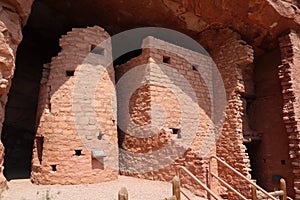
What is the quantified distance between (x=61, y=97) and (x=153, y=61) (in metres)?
2.94

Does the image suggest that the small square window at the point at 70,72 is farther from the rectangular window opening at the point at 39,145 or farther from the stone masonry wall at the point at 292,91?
the stone masonry wall at the point at 292,91

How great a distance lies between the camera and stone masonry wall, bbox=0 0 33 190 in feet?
19.6

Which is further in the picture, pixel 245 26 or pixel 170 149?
pixel 245 26

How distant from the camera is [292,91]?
9.23m

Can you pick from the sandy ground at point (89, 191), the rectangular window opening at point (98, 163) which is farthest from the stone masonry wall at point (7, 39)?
the rectangular window opening at point (98, 163)

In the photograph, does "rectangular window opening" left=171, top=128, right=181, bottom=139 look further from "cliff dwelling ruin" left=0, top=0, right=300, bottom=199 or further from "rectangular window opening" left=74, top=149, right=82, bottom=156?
"rectangular window opening" left=74, top=149, right=82, bottom=156

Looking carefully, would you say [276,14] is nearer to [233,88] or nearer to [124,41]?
[233,88]

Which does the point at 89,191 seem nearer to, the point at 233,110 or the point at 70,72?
the point at 70,72

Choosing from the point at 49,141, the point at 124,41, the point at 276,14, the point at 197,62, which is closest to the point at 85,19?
the point at 124,41

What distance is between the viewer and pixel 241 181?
8.42m

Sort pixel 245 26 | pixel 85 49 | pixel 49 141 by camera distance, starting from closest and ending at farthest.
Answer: pixel 49 141 → pixel 85 49 → pixel 245 26

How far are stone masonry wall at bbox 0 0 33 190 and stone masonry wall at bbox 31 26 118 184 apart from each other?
153 cm

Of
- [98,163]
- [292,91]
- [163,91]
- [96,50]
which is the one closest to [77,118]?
[98,163]

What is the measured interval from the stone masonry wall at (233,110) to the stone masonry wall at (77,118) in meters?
3.66
